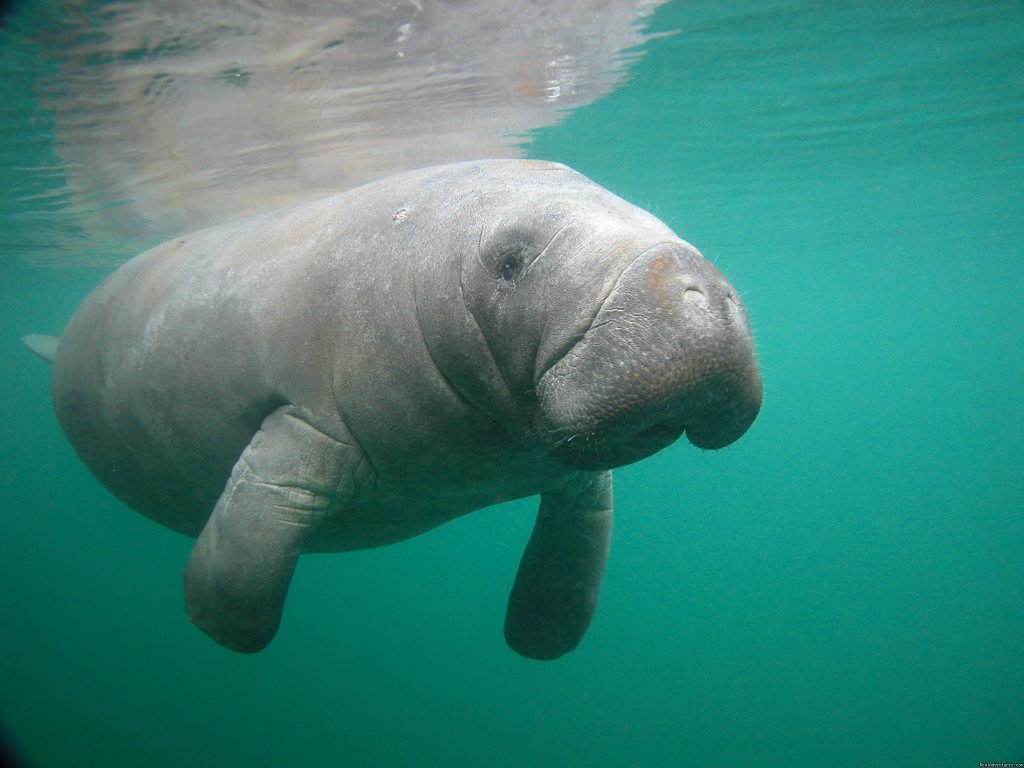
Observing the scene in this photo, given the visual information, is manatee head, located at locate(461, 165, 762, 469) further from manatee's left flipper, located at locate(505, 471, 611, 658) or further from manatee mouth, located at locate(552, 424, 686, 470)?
manatee's left flipper, located at locate(505, 471, 611, 658)

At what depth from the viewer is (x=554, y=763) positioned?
16.4 m

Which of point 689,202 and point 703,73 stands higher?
point 703,73

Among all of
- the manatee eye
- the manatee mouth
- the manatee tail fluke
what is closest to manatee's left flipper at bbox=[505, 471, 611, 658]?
the manatee mouth

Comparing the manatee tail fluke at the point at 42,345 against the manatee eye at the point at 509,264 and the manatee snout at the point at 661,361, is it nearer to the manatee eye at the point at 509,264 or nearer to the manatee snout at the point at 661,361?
→ the manatee eye at the point at 509,264

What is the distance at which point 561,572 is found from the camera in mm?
4051

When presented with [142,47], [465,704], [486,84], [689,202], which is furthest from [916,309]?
[142,47]

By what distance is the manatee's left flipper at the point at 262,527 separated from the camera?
2959 mm

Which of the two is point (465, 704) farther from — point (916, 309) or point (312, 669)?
point (916, 309)

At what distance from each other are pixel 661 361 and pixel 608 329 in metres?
0.19

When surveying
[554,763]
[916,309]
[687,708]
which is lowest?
[916,309]

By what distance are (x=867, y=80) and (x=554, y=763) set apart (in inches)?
618

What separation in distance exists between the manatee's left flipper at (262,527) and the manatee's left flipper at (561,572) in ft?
4.49

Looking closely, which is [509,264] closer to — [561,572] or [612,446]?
[612,446]

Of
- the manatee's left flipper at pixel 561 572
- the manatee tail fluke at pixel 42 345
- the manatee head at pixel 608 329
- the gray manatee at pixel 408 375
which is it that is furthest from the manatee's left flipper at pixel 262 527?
the manatee tail fluke at pixel 42 345
